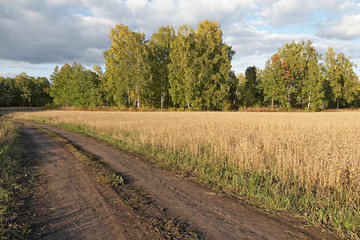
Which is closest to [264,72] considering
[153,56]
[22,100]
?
[153,56]

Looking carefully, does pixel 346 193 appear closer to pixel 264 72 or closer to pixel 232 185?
pixel 232 185

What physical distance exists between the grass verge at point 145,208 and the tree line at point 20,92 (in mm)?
105146

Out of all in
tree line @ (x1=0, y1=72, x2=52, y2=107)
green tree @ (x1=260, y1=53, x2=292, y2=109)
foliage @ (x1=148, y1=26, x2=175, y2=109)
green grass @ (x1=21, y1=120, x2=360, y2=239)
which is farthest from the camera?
tree line @ (x1=0, y1=72, x2=52, y2=107)

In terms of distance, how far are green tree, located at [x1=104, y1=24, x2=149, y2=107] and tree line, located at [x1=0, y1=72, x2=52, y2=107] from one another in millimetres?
60311

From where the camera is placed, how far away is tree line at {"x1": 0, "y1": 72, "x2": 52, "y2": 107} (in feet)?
287

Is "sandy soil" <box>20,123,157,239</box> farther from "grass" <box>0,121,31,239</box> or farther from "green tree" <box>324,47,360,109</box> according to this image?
"green tree" <box>324,47,360,109</box>

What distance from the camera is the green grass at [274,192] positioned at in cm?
432

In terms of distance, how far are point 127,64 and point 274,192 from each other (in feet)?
162

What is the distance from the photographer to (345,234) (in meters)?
3.92

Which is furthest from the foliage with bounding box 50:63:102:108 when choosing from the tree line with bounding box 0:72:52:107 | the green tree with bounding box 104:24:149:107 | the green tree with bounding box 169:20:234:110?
the green tree with bounding box 169:20:234:110

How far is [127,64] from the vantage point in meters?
49.7

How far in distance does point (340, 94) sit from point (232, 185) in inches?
2820

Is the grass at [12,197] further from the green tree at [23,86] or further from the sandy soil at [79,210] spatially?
the green tree at [23,86]

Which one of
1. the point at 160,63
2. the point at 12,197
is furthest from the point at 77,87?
the point at 12,197
